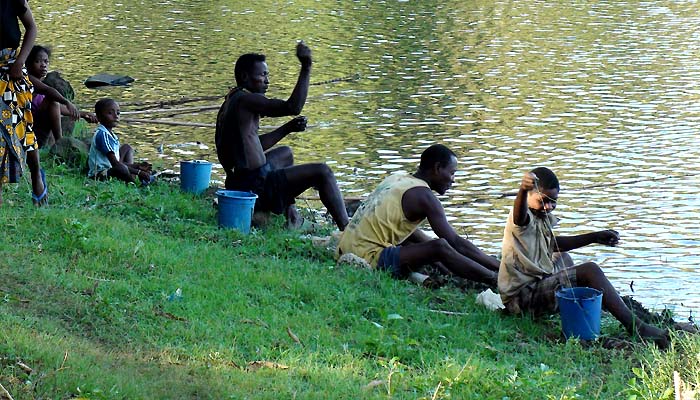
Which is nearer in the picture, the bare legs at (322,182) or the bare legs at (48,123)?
the bare legs at (322,182)

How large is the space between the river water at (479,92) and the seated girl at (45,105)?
1.79 metres

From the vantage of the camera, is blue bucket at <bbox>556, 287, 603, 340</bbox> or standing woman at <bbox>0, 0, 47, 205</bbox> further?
standing woman at <bbox>0, 0, 47, 205</bbox>

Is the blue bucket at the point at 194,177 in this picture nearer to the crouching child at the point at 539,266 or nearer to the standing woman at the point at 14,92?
the standing woman at the point at 14,92

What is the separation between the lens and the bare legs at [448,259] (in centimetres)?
704

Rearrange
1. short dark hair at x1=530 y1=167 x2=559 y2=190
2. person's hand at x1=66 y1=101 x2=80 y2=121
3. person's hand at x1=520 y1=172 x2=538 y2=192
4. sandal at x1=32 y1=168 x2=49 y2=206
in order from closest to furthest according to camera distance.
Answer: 1. person's hand at x1=520 y1=172 x2=538 y2=192
2. short dark hair at x1=530 y1=167 x2=559 y2=190
3. sandal at x1=32 y1=168 x2=49 y2=206
4. person's hand at x1=66 y1=101 x2=80 y2=121

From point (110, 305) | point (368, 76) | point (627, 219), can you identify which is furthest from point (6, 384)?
point (368, 76)

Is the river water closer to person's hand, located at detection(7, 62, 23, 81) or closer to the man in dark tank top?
the man in dark tank top

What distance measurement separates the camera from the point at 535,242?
659 cm

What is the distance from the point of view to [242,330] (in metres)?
5.54

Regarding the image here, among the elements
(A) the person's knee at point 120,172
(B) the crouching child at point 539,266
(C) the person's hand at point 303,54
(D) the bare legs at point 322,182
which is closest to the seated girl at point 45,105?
(A) the person's knee at point 120,172

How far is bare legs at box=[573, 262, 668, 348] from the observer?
621cm

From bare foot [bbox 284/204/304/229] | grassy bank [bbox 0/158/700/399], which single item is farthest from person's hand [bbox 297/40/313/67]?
bare foot [bbox 284/204/304/229]

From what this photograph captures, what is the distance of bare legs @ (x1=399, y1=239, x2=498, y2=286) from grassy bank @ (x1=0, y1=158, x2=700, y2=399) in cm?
16

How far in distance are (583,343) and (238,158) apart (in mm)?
3340
